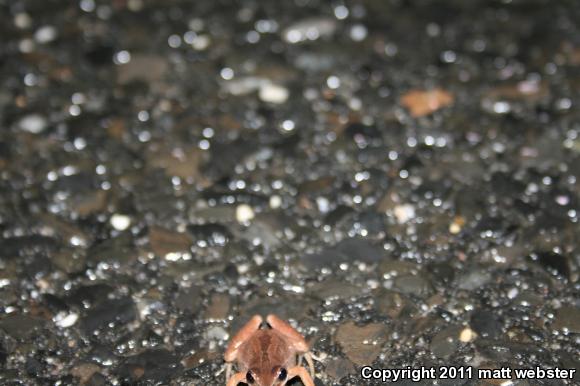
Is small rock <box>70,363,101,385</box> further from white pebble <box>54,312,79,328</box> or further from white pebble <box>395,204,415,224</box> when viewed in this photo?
white pebble <box>395,204,415,224</box>

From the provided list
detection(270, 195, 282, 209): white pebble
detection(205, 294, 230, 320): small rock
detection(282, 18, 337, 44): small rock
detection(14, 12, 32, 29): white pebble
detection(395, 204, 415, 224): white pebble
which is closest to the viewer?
detection(205, 294, 230, 320): small rock

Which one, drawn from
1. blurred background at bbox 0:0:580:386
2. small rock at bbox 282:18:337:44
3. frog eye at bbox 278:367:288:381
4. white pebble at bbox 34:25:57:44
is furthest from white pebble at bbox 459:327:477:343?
white pebble at bbox 34:25:57:44

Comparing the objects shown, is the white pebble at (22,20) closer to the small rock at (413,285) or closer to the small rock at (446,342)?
the small rock at (413,285)

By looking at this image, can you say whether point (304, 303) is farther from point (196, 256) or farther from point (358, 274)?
point (196, 256)

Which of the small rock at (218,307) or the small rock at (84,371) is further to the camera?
the small rock at (218,307)

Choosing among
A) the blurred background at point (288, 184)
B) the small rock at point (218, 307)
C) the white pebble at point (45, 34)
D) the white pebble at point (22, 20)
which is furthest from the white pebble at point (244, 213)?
the white pebble at point (22, 20)

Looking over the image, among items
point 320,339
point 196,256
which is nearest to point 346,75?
point 196,256
